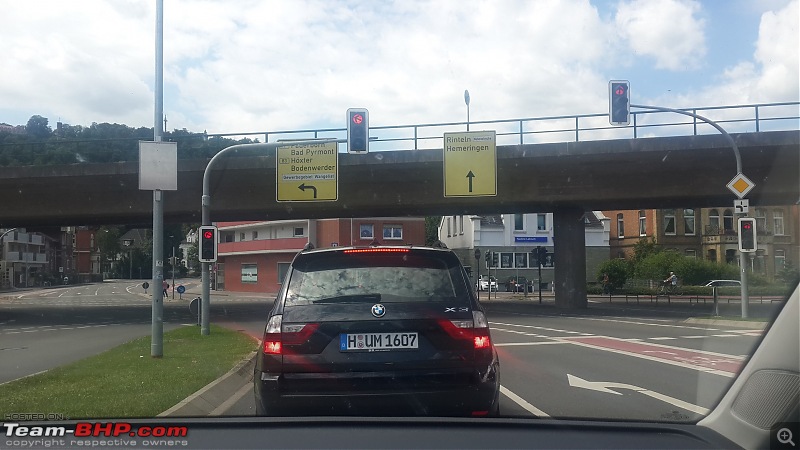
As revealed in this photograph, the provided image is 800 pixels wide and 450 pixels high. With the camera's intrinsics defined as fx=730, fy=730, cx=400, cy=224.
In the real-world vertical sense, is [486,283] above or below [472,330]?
below

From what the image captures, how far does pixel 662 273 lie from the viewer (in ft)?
51.6

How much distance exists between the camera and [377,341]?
5012 millimetres

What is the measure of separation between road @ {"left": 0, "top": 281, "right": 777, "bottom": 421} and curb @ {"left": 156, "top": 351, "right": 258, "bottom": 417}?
0.16 m

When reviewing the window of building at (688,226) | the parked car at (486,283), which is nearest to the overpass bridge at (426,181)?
the window of building at (688,226)

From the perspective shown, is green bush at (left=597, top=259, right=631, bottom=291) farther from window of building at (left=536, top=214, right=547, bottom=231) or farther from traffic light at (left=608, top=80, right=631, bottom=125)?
window of building at (left=536, top=214, right=547, bottom=231)

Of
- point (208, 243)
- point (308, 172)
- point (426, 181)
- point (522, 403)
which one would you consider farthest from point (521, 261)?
point (522, 403)

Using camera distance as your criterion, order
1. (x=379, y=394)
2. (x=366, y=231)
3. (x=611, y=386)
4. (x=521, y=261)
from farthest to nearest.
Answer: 1. (x=521, y=261)
2. (x=366, y=231)
3. (x=611, y=386)
4. (x=379, y=394)

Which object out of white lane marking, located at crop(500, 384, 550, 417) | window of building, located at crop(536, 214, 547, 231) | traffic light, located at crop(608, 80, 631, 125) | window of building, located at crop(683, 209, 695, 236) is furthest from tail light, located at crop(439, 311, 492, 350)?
window of building, located at crop(536, 214, 547, 231)

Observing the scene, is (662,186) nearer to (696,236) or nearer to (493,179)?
(493,179)

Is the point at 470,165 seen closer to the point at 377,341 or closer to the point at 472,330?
the point at 472,330

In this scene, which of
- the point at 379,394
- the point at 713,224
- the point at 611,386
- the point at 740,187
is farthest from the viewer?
the point at 713,224

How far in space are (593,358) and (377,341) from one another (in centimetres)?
863

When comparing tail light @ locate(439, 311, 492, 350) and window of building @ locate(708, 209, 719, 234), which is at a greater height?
window of building @ locate(708, 209, 719, 234)

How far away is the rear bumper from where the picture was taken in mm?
4918
